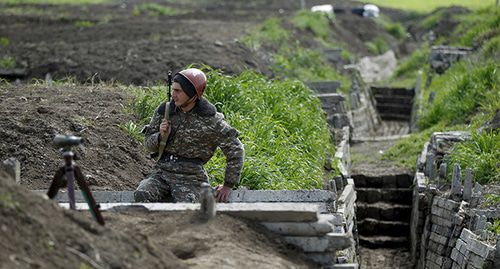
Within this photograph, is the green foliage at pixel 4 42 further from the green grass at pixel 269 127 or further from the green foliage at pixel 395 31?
the green foliage at pixel 395 31

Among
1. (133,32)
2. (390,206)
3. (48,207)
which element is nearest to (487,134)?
(390,206)

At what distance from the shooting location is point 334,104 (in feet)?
70.2

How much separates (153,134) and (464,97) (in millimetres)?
13435

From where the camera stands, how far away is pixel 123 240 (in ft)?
23.7

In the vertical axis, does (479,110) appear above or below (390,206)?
above

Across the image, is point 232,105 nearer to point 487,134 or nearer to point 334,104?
point 487,134

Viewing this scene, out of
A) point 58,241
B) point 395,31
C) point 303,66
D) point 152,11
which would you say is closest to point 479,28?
point 303,66

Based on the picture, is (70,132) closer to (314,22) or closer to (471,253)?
(471,253)

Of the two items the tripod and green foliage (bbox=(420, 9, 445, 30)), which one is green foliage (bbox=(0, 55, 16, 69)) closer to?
the tripod

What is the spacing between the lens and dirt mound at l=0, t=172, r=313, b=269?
263 inches

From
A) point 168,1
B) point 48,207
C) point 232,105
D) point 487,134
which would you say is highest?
point 48,207

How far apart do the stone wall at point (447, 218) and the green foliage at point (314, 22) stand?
16537 millimetres

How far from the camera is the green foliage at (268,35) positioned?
84.4 feet

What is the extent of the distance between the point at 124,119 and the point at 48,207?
257 inches
